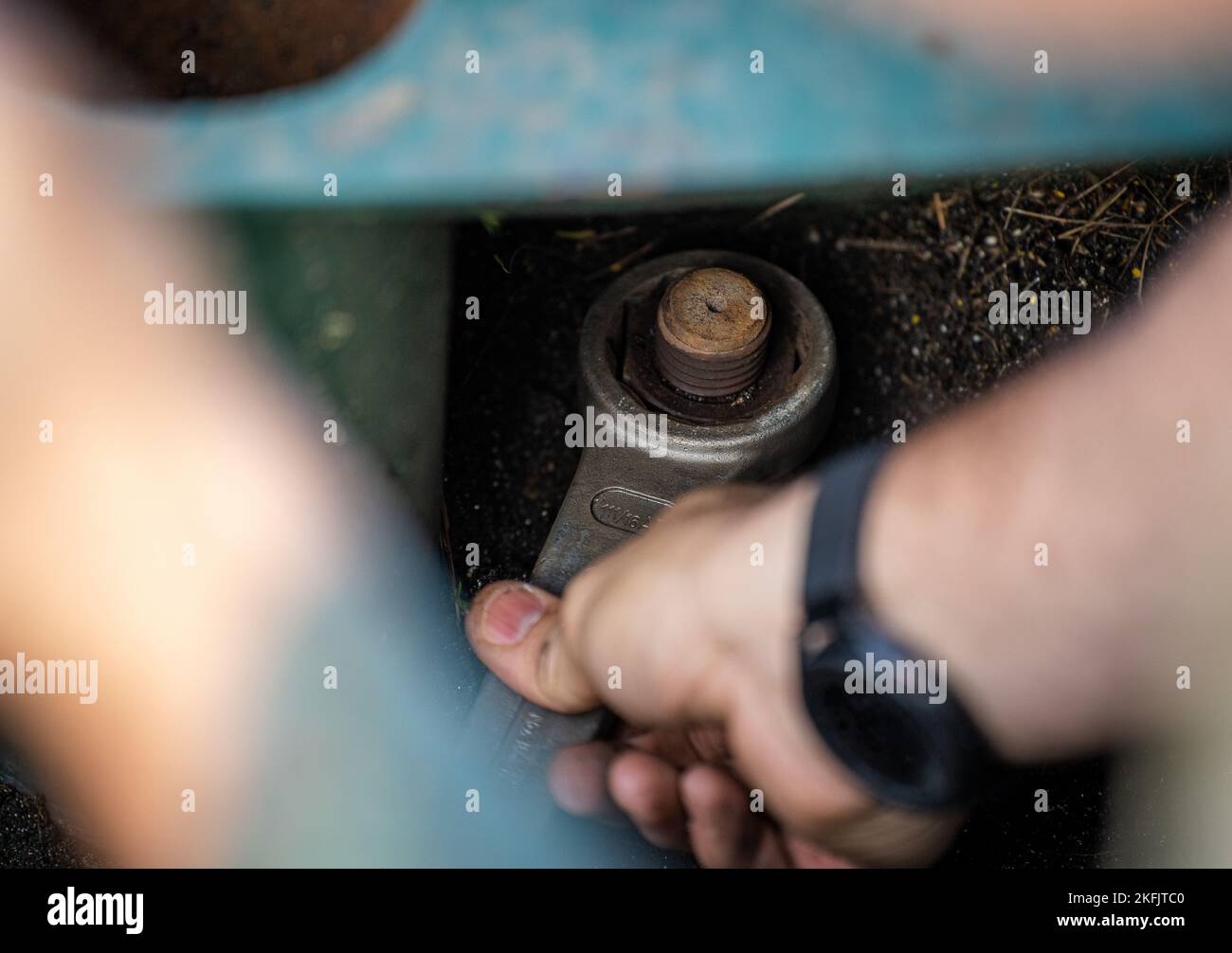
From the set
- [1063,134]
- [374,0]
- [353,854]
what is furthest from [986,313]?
[353,854]

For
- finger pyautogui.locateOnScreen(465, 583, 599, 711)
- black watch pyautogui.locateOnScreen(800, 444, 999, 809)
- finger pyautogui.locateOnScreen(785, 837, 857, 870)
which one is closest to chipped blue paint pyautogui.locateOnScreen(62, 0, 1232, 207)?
finger pyautogui.locateOnScreen(465, 583, 599, 711)

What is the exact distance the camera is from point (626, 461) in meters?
1.03

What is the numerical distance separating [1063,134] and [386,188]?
2.23 ft

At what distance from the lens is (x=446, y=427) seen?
1119 millimetres

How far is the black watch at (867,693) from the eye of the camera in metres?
0.62

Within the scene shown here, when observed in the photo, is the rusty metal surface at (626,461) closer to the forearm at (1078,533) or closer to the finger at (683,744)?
the finger at (683,744)

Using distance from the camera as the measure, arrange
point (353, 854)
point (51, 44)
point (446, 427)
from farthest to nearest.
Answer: point (446, 427), point (51, 44), point (353, 854)

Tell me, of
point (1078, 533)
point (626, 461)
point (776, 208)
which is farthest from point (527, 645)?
point (776, 208)

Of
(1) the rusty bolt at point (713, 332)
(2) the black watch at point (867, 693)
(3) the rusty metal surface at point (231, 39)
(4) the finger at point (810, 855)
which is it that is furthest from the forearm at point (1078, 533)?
(3) the rusty metal surface at point (231, 39)

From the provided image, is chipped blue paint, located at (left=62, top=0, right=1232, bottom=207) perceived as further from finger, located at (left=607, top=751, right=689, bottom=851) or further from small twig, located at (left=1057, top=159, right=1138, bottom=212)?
finger, located at (left=607, top=751, right=689, bottom=851)

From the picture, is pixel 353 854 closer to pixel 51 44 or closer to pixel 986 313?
pixel 51 44

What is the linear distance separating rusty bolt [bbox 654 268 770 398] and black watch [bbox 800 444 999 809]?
0.39 m

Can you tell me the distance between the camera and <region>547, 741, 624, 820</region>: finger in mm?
861

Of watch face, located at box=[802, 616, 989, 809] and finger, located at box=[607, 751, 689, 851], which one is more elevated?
watch face, located at box=[802, 616, 989, 809]
